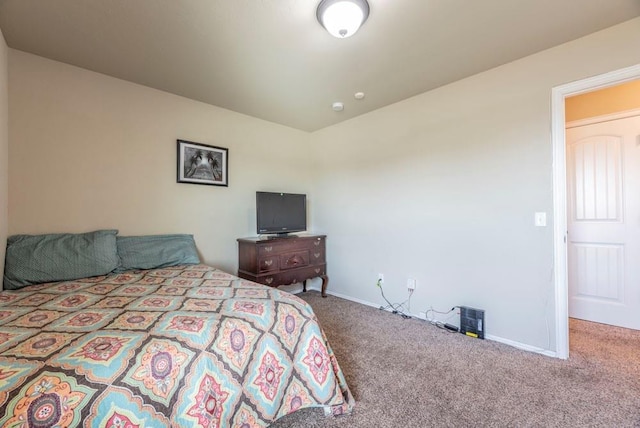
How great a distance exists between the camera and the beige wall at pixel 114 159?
2.01 metres

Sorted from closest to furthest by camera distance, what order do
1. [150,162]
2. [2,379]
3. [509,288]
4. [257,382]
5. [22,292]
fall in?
[2,379], [257,382], [22,292], [509,288], [150,162]

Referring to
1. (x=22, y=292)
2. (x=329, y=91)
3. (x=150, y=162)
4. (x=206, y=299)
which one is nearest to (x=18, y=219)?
(x=22, y=292)

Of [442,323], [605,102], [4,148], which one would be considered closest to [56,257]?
[4,148]

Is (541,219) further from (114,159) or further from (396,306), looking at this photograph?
(114,159)

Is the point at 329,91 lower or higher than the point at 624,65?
higher

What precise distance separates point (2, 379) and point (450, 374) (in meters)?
2.17

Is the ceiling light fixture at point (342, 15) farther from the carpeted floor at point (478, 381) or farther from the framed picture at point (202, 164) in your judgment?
the carpeted floor at point (478, 381)

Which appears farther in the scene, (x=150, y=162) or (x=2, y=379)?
(x=150, y=162)

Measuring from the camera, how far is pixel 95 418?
792 mm

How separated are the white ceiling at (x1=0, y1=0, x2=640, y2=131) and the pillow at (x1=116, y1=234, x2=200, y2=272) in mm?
1458

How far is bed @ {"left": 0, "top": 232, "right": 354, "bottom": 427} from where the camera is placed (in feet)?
2.64

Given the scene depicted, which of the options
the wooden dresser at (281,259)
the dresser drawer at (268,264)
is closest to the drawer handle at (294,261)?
the wooden dresser at (281,259)

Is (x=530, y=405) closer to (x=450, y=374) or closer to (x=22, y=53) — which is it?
(x=450, y=374)

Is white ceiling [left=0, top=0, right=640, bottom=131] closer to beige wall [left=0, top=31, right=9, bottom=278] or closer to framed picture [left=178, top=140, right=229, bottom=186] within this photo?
beige wall [left=0, top=31, right=9, bottom=278]
